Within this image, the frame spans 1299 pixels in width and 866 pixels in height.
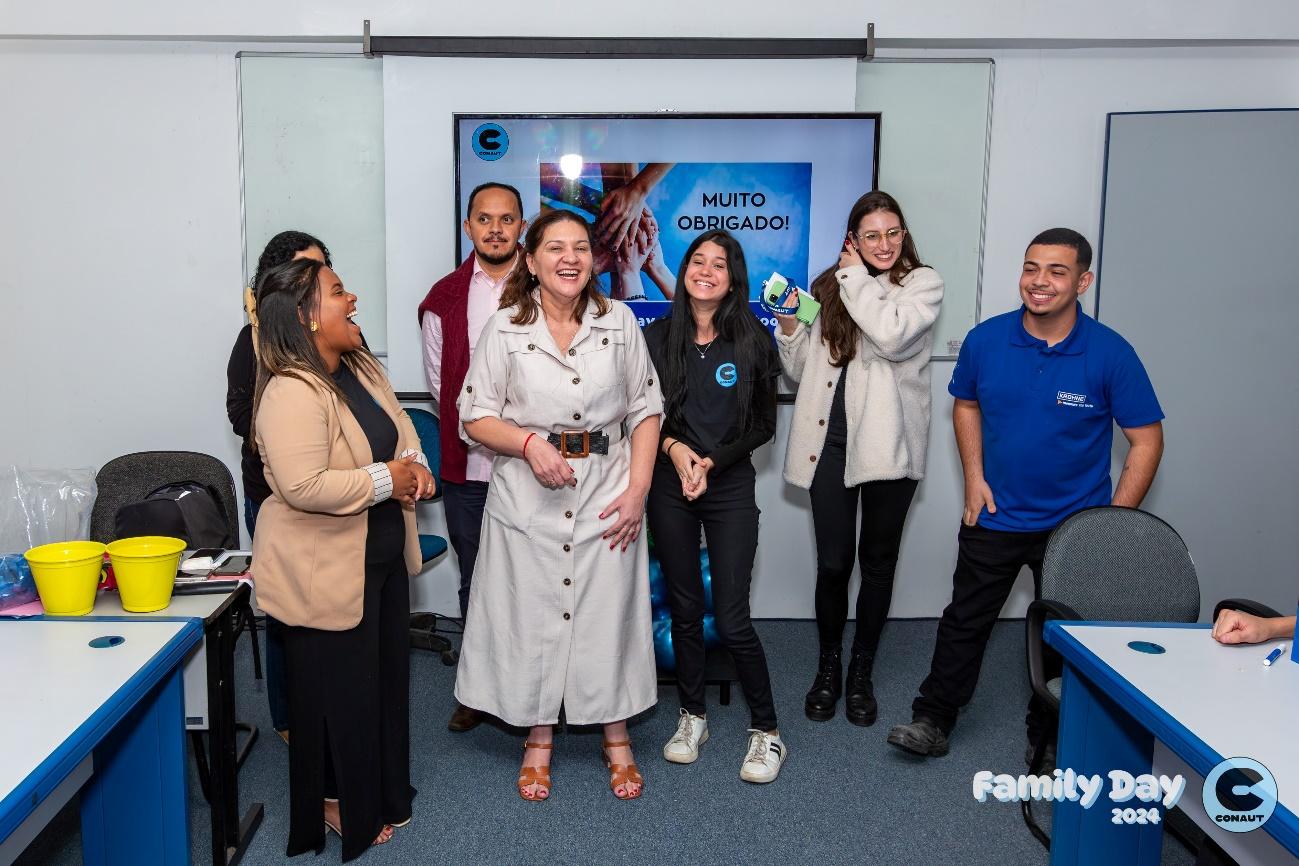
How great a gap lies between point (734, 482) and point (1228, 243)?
2539 millimetres

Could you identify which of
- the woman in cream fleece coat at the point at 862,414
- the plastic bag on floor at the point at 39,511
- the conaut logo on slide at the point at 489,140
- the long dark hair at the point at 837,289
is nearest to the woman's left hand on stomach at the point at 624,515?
the woman in cream fleece coat at the point at 862,414

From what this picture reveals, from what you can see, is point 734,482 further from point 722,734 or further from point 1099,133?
point 1099,133

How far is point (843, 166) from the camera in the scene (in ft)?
13.3

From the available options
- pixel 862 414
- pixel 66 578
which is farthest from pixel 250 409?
pixel 862 414

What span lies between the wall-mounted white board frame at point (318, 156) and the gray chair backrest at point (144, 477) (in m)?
0.86

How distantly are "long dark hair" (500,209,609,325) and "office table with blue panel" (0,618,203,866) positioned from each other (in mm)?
1150

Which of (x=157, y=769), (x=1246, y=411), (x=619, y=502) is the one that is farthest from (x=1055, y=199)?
(x=157, y=769)

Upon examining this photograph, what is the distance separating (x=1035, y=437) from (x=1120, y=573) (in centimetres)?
45

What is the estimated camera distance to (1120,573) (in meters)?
2.63

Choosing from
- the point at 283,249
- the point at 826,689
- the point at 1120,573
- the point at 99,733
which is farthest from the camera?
the point at 826,689

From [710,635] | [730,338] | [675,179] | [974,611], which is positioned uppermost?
[675,179]

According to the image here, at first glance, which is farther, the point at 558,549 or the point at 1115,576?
the point at 558,549

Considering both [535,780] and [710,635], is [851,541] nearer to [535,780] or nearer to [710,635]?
[710,635]

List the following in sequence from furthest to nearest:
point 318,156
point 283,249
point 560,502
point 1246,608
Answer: point 318,156, point 283,249, point 560,502, point 1246,608
